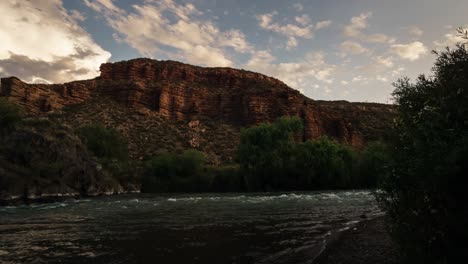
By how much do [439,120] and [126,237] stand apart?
39.1 ft

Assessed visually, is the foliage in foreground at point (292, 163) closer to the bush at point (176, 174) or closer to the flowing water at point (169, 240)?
the bush at point (176, 174)

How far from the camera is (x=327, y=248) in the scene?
10.8 meters

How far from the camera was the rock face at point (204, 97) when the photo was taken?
101 metres

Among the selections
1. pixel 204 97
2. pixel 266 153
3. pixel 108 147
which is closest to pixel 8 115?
pixel 108 147

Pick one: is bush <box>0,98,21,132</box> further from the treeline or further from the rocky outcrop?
the treeline

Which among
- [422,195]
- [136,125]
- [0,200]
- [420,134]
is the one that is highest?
[136,125]

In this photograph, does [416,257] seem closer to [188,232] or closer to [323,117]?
[188,232]

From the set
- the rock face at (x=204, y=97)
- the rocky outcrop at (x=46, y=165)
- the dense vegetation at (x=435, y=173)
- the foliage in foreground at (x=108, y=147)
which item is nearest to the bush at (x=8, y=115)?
the rocky outcrop at (x=46, y=165)

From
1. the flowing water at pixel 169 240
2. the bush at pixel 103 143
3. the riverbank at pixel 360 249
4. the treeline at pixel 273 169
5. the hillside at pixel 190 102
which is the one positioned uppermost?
the hillside at pixel 190 102

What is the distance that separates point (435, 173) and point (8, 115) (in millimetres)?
54356

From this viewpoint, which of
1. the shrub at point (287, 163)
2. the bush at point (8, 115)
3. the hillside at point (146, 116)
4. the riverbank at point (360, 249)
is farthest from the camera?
the shrub at point (287, 163)

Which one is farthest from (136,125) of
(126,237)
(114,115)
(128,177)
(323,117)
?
(126,237)

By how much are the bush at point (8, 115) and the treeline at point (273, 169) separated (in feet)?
79.2

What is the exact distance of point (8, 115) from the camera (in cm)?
4647
